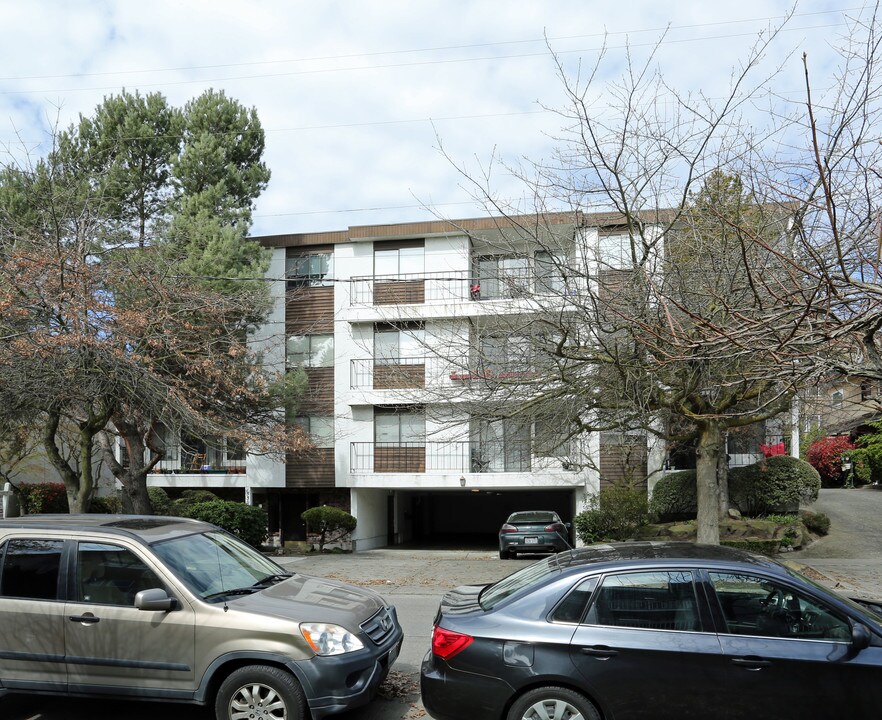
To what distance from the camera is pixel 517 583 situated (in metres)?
5.81

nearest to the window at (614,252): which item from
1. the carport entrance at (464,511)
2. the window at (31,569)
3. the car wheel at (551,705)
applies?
the car wheel at (551,705)

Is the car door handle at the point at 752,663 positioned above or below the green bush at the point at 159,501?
above

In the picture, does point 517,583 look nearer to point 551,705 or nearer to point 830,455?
point 551,705

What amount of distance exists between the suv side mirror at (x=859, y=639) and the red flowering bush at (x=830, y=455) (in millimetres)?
33740

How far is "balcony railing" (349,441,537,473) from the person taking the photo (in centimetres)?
2389

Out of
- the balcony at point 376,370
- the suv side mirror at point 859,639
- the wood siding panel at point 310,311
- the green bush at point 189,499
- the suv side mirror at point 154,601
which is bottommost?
the green bush at point 189,499

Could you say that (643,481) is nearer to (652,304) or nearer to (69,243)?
(652,304)

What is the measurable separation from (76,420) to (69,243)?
12.0ft

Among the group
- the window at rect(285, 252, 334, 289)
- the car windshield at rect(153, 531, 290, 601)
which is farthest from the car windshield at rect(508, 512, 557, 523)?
the car windshield at rect(153, 531, 290, 601)

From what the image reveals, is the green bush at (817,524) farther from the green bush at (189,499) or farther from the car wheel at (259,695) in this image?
the car wheel at (259,695)

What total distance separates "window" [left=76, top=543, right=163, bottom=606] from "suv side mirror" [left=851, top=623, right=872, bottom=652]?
4955 millimetres

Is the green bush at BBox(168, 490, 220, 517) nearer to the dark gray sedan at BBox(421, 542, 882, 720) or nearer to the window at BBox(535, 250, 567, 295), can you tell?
the window at BBox(535, 250, 567, 295)

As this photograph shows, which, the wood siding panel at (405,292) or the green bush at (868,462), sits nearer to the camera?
the wood siding panel at (405,292)

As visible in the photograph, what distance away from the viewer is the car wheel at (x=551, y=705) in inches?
195
